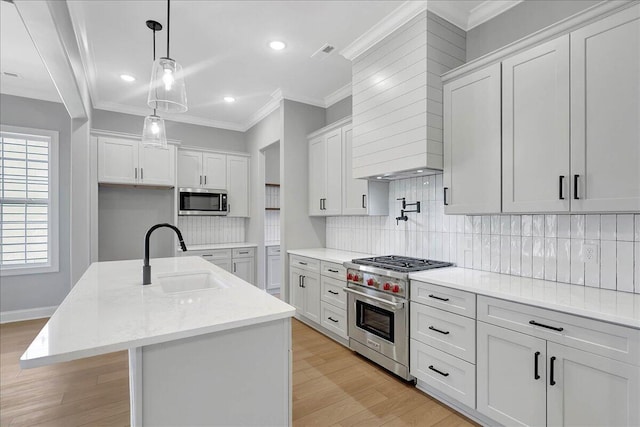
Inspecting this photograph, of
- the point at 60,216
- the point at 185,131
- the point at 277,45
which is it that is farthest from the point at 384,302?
the point at 60,216

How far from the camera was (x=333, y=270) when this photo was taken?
11.4 ft

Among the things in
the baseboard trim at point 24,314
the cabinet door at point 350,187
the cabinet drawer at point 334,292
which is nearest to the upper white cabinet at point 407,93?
the cabinet door at point 350,187

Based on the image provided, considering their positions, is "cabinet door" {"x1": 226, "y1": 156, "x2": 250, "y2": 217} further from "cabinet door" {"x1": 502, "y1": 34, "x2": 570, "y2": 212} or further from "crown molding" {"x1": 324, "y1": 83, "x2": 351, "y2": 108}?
"cabinet door" {"x1": 502, "y1": 34, "x2": 570, "y2": 212}

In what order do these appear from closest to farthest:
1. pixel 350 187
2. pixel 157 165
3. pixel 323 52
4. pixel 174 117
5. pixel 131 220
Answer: pixel 323 52
pixel 350 187
pixel 157 165
pixel 131 220
pixel 174 117

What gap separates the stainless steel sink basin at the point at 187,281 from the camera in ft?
7.43

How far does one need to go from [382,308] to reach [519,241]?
119 centimetres

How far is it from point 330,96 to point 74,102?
9.52 ft

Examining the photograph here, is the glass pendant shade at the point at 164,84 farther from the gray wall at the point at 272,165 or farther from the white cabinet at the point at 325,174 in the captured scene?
the gray wall at the point at 272,165

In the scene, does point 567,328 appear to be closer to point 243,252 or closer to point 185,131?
point 243,252

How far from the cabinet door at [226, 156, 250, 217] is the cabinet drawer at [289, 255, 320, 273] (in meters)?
1.66

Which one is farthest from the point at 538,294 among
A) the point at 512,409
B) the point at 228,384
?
the point at 228,384

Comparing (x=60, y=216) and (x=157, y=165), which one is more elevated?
(x=157, y=165)

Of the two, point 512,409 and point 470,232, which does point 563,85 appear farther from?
point 512,409

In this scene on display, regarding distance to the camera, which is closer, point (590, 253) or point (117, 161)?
point (590, 253)
